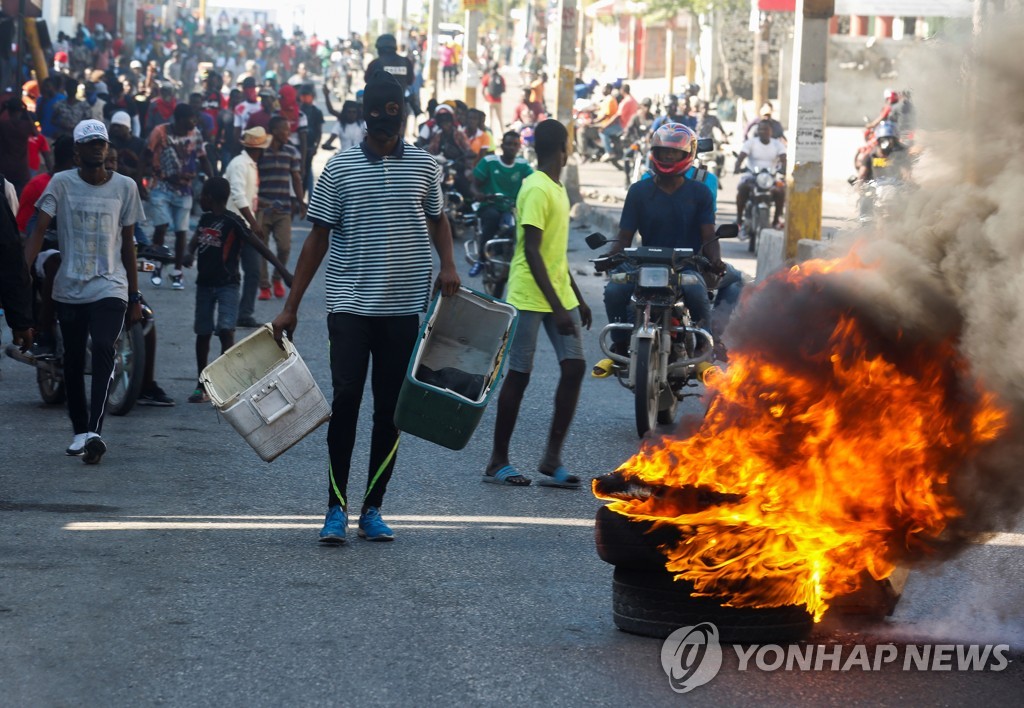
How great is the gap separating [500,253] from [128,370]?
731cm

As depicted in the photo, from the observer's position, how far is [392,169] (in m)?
6.90

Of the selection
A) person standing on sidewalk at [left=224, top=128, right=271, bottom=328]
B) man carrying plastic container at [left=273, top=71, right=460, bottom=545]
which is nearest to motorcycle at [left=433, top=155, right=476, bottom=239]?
person standing on sidewalk at [left=224, top=128, right=271, bottom=328]

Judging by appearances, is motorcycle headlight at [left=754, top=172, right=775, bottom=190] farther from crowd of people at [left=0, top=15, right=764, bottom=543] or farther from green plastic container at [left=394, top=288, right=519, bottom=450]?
green plastic container at [left=394, top=288, right=519, bottom=450]

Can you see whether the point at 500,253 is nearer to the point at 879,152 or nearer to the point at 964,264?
the point at 879,152

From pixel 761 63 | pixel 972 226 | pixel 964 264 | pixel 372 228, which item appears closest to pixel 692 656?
pixel 964 264

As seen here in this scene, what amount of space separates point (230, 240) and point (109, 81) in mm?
20488

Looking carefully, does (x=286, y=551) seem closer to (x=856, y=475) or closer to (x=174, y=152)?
(x=856, y=475)

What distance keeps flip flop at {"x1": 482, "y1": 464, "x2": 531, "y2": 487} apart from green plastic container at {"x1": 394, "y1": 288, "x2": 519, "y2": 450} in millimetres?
1010

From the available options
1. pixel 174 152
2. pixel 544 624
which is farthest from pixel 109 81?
pixel 544 624

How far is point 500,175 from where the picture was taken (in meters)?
18.0

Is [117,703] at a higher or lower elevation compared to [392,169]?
lower

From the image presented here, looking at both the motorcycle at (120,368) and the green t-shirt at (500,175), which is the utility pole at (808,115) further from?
the motorcycle at (120,368)

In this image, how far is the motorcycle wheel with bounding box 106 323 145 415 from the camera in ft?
33.6

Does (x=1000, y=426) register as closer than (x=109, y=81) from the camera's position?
Yes
